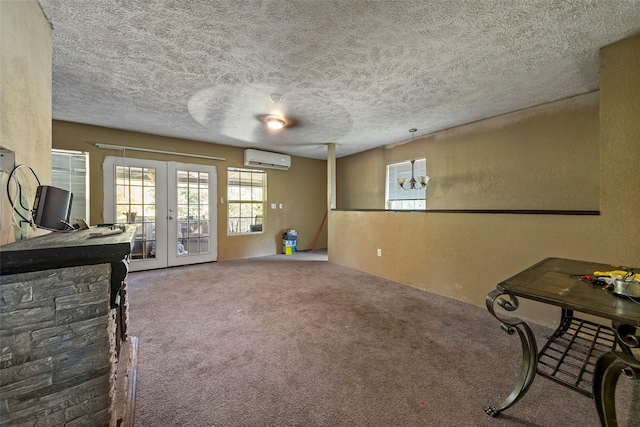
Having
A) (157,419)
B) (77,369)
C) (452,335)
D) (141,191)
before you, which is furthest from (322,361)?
(141,191)

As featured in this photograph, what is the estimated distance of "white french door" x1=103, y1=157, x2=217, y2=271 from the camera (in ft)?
13.8

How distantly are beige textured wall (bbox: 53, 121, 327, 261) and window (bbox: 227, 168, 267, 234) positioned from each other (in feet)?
0.54

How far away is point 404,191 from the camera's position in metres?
5.13

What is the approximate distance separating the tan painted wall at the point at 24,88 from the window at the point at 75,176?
2805mm

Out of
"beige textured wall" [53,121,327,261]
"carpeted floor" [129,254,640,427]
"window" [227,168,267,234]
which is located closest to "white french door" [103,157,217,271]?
"beige textured wall" [53,121,327,261]

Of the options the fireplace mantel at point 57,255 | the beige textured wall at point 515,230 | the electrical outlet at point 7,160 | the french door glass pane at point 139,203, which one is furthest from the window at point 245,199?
the fireplace mantel at point 57,255

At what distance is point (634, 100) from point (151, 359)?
419 cm

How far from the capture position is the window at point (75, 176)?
382cm

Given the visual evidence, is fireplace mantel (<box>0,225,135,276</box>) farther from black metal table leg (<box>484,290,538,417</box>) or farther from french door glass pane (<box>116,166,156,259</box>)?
french door glass pane (<box>116,166,156,259</box>)

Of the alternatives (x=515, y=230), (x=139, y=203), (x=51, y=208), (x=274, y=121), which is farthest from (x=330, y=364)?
(x=139, y=203)

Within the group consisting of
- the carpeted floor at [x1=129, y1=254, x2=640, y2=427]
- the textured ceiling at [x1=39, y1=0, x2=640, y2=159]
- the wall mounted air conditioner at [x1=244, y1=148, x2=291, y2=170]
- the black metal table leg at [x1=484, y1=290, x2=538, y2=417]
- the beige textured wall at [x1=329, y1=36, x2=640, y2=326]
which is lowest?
the carpeted floor at [x1=129, y1=254, x2=640, y2=427]

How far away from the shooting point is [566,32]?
1883 millimetres

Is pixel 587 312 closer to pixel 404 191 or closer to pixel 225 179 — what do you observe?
pixel 404 191

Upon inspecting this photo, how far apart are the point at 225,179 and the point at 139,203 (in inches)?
62.6
